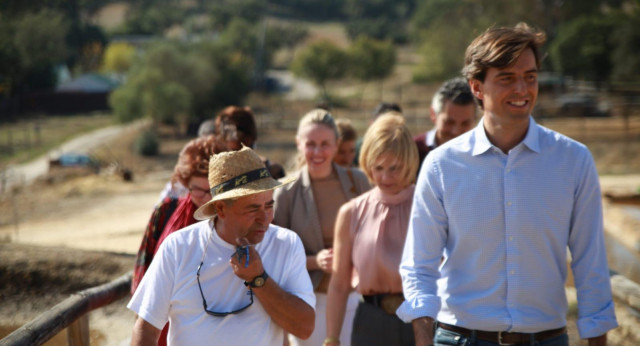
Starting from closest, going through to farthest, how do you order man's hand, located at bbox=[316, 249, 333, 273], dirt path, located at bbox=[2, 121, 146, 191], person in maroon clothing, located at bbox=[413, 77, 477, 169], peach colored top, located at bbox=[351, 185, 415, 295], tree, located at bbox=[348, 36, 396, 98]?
1. peach colored top, located at bbox=[351, 185, 415, 295]
2. man's hand, located at bbox=[316, 249, 333, 273]
3. person in maroon clothing, located at bbox=[413, 77, 477, 169]
4. dirt path, located at bbox=[2, 121, 146, 191]
5. tree, located at bbox=[348, 36, 396, 98]

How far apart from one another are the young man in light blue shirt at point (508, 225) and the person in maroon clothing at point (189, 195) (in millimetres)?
1204

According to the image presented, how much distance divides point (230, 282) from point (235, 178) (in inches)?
15.0

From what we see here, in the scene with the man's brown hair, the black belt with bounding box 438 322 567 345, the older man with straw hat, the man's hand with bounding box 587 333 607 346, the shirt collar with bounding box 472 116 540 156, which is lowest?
the black belt with bounding box 438 322 567 345

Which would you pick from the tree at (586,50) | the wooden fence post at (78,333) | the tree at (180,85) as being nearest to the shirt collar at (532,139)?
the wooden fence post at (78,333)

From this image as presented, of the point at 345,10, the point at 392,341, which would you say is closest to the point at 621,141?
the point at 392,341

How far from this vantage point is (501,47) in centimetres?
276

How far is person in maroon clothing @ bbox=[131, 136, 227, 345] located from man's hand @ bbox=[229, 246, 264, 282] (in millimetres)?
945

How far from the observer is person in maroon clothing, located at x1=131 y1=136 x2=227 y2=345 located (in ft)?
12.0

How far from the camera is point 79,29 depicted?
9369 cm

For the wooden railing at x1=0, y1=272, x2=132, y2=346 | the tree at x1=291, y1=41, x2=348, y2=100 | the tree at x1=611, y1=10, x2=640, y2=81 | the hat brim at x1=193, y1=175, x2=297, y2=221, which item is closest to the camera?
the hat brim at x1=193, y1=175, x2=297, y2=221

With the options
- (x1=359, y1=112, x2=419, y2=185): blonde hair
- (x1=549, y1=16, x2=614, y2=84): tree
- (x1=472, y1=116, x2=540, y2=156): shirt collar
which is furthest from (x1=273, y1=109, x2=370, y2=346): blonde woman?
(x1=549, y1=16, x2=614, y2=84): tree

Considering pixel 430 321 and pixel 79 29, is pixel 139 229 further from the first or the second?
pixel 79 29

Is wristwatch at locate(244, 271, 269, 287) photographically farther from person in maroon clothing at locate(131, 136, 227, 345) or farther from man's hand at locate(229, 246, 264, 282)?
person in maroon clothing at locate(131, 136, 227, 345)

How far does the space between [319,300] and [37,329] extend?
64.3 inches
